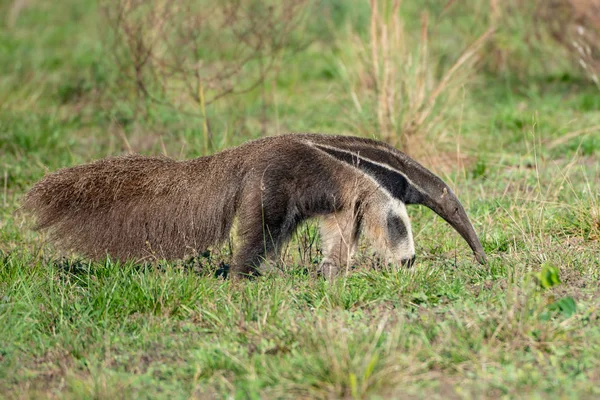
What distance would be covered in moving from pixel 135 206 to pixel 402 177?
1.80m

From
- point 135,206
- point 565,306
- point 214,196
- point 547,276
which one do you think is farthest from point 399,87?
point 565,306

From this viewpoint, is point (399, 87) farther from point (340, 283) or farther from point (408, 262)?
point (340, 283)

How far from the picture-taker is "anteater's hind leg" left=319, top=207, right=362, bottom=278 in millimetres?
5824

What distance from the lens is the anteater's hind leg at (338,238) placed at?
19.1 feet

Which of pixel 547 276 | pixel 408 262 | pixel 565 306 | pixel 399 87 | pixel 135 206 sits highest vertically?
pixel 399 87

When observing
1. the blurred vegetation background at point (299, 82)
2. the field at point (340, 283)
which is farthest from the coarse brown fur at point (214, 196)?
the blurred vegetation background at point (299, 82)

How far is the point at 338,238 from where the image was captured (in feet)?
19.5

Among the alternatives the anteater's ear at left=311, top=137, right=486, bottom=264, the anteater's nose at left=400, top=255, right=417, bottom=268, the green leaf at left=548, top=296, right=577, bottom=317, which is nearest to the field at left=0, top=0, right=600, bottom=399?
the green leaf at left=548, top=296, right=577, bottom=317

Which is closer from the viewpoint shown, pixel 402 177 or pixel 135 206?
pixel 135 206

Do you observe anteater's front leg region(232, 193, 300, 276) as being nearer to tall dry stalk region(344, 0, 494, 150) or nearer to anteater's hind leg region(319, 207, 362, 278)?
anteater's hind leg region(319, 207, 362, 278)

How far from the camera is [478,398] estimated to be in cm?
381

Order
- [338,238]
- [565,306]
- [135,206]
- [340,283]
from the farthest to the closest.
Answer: [338,238] < [135,206] < [340,283] < [565,306]

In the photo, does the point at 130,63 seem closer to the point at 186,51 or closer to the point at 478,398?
the point at 186,51

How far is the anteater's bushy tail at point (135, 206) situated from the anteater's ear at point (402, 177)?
0.81 metres
